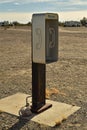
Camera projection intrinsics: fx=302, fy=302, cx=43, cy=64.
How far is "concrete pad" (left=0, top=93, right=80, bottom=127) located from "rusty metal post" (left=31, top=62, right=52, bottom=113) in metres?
0.17

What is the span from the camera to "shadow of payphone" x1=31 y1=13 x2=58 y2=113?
5191mm

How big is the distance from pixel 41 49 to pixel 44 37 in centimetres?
21

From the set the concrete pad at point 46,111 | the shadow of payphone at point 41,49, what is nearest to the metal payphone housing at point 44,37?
the shadow of payphone at point 41,49

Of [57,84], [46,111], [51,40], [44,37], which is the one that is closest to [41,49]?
Result: [44,37]

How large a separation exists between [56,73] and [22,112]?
4104 millimetres

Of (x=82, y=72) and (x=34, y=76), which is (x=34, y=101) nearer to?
(x=34, y=76)

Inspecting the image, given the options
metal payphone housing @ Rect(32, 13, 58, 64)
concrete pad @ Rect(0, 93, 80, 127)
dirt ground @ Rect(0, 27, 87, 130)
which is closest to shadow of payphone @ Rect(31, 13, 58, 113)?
metal payphone housing @ Rect(32, 13, 58, 64)

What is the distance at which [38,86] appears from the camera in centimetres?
554

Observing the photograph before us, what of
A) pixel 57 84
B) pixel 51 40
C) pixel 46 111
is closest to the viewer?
pixel 51 40

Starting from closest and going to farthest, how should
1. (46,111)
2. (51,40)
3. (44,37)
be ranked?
(44,37) < (51,40) < (46,111)

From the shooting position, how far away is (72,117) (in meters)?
5.44

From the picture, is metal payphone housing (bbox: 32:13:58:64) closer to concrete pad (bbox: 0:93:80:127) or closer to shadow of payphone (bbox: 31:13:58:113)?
shadow of payphone (bbox: 31:13:58:113)

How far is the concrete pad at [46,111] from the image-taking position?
5238mm

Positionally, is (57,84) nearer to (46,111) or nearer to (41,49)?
(46,111)
